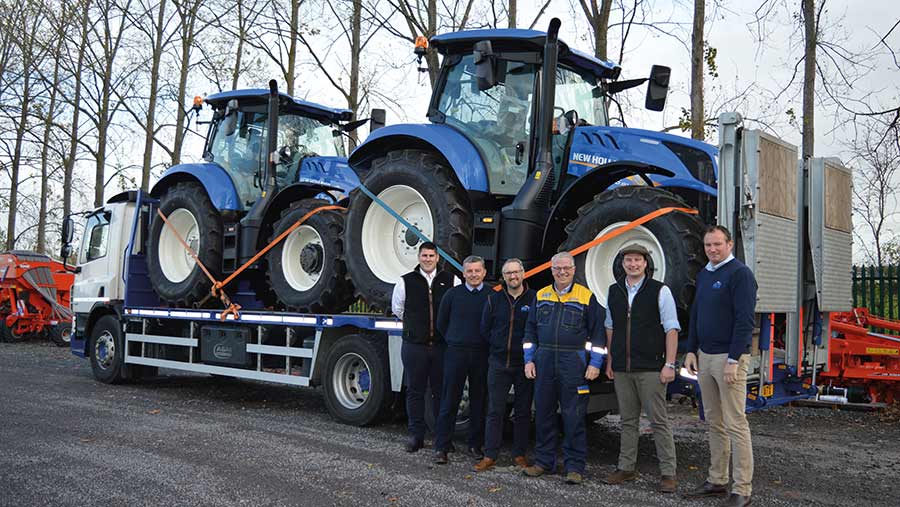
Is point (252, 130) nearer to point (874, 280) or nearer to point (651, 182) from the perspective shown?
point (651, 182)

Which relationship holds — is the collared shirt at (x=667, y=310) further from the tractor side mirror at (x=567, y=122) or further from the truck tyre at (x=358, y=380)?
Answer: the truck tyre at (x=358, y=380)

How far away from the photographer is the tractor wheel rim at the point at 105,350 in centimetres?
1195

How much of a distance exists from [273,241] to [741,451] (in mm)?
5982

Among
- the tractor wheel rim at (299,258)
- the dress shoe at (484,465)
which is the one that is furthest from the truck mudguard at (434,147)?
the dress shoe at (484,465)

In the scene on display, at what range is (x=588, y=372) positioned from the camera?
5.91 metres

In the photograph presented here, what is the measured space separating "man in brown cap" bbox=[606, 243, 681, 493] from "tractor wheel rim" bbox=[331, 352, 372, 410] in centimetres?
335

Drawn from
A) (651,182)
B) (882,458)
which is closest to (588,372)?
(651,182)

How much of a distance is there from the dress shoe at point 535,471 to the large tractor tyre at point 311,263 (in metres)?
3.35

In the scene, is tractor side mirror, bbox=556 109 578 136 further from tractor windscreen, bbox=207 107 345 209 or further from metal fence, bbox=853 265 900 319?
metal fence, bbox=853 265 900 319

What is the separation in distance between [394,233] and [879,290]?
7843 millimetres

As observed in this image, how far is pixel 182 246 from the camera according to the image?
446 inches

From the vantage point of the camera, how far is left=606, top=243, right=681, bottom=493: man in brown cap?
5648mm

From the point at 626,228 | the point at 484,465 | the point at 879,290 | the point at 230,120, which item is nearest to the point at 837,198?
the point at 626,228

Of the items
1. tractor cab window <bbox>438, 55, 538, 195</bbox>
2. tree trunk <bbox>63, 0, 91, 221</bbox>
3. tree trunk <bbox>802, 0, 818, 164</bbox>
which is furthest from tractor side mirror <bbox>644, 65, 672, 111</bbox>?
tree trunk <bbox>63, 0, 91, 221</bbox>
